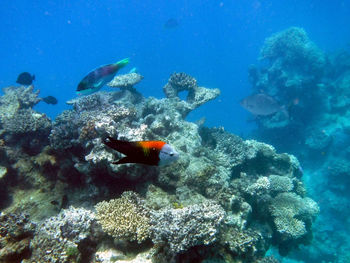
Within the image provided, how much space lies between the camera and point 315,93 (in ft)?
51.1

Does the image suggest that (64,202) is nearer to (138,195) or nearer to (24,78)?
(138,195)

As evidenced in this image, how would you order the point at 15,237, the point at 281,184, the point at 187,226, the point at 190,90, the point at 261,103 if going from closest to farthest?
1. the point at 187,226
2. the point at 15,237
3. the point at 281,184
4. the point at 190,90
5. the point at 261,103

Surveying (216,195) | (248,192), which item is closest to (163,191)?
(216,195)

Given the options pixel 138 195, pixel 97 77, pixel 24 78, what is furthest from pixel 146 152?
pixel 24 78

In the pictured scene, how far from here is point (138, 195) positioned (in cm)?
411

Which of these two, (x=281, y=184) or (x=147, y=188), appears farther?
(x=281, y=184)

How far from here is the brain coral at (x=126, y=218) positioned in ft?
11.6

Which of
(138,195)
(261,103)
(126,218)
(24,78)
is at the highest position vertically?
(261,103)

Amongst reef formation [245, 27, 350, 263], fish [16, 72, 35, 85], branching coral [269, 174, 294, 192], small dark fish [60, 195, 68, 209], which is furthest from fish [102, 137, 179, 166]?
reef formation [245, 27, 350, 263]

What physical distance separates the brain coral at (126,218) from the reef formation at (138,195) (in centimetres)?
2

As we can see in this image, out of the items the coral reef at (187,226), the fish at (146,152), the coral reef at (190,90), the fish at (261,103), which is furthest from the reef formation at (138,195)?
the fish at (261,103)

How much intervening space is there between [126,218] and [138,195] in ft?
1.70

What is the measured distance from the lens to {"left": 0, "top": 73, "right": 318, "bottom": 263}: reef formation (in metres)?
3.44

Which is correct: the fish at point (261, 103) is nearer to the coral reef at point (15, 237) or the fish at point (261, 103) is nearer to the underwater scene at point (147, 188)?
the underwater scene at point (147, 188)
